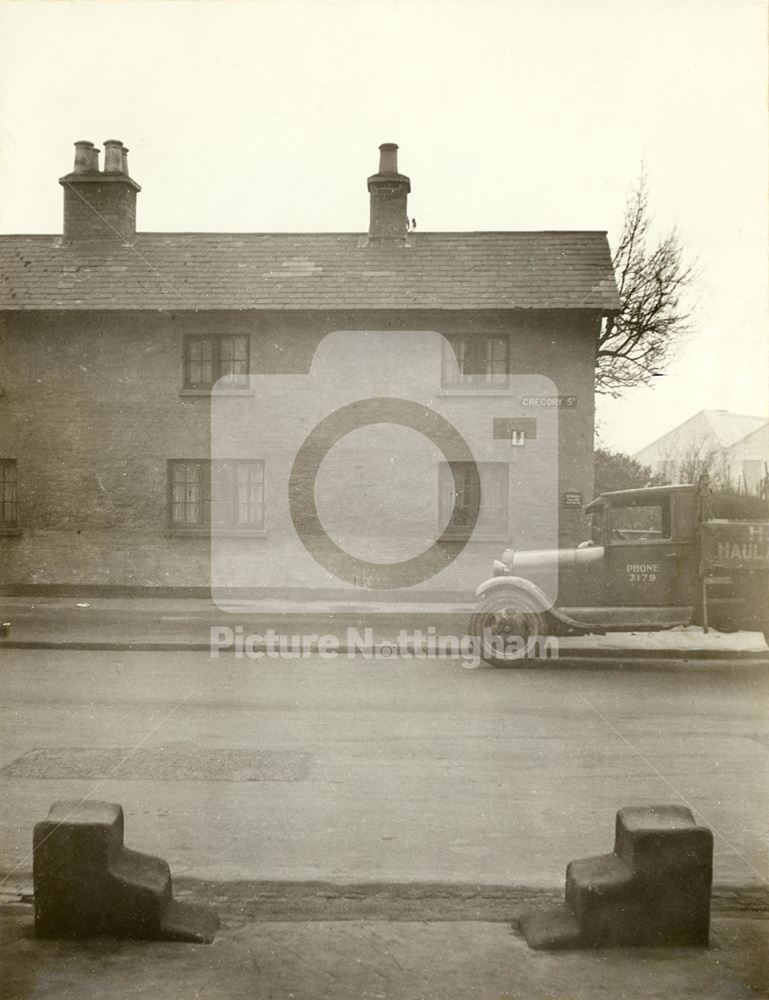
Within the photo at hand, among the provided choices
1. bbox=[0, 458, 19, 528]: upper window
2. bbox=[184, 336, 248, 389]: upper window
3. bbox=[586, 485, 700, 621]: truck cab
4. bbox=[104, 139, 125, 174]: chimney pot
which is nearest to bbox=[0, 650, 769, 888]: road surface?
bbox=[586, 485, 700, 621]: truck cab

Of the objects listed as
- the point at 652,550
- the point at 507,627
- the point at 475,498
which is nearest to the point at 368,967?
the point at 507,627

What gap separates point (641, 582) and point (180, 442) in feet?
33.7

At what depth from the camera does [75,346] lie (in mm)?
18953

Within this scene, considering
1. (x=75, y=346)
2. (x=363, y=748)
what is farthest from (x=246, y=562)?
(x=363, y=748)

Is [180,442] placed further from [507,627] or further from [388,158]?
[507,627]

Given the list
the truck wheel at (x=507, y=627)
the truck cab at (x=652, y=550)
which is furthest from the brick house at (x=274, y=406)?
the truck wheel at (x=507, y=627)

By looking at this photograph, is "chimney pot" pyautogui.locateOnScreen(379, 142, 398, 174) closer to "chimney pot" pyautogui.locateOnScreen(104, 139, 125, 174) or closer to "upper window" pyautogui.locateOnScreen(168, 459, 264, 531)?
"chimney pot" pyautogui.locateOnScreen(104, 139, 125, 174)

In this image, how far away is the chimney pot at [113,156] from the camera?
19.7 metres

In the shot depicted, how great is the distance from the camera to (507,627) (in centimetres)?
1156

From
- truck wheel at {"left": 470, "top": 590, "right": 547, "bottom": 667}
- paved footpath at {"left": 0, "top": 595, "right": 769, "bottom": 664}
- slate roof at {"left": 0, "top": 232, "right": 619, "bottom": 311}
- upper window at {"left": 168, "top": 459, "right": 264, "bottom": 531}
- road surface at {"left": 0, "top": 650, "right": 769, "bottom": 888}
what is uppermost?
slate roof at {"left": 0, "top": 232, "right": 619, "bottom": 311}

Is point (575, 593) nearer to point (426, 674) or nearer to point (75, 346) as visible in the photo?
point (426, 674)

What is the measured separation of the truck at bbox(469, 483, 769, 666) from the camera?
36.9ft

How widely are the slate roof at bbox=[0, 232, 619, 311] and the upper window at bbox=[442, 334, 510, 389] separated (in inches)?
32.2

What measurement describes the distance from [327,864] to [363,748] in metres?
2.45
